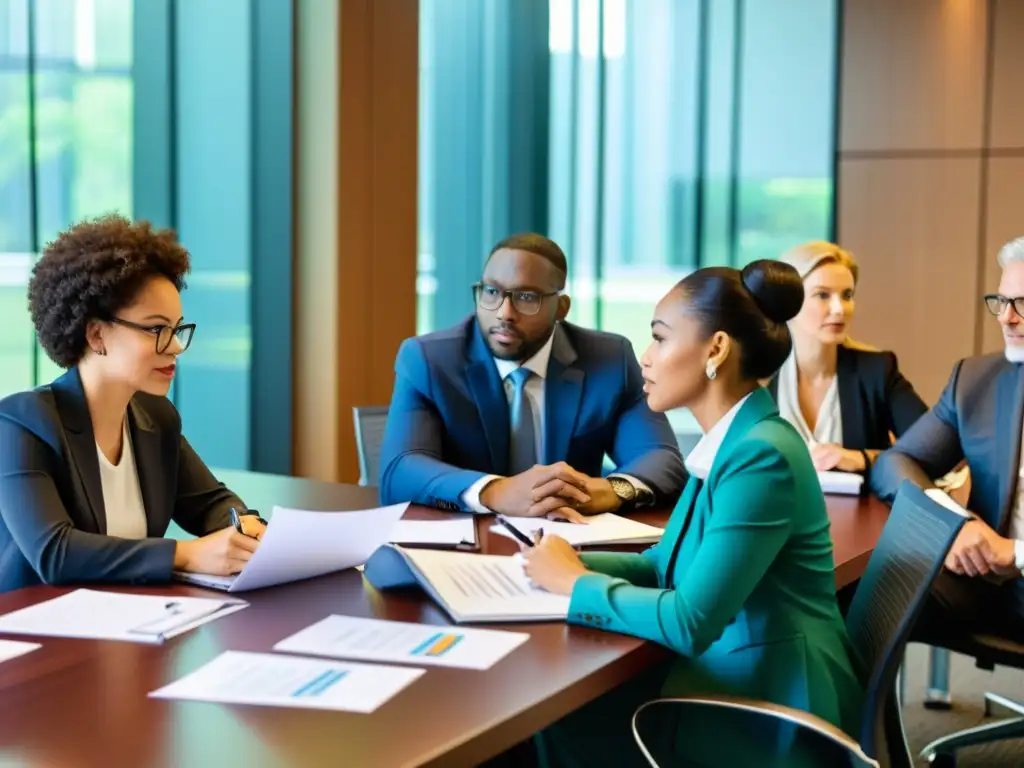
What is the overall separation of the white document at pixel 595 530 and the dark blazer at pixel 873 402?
50.1 inches

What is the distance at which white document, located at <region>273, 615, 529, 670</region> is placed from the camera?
1827 mm

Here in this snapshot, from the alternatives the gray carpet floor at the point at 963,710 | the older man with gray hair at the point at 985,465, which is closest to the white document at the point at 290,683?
the older man with gray hair at the point at 985,465

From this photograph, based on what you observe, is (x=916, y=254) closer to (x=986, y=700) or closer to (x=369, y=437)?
(x=986, y=700)

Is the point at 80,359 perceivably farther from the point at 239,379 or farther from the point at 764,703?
→ the point at 239,379

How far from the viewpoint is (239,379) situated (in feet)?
16.3

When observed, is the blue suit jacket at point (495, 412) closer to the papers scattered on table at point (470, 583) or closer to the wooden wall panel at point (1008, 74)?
the papers scattered on table at point (470, 583)

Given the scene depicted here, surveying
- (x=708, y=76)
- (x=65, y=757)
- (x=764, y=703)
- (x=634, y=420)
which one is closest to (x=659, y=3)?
(x=708, y=76)

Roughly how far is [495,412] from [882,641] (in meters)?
1.44

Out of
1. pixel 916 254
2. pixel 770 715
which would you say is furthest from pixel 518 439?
pixel 916 254

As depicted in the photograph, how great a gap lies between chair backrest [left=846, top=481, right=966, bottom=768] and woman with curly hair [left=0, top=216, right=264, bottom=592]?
1.12 metres

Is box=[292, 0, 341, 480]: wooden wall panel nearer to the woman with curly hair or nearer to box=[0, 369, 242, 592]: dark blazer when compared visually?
the woman with curly hair

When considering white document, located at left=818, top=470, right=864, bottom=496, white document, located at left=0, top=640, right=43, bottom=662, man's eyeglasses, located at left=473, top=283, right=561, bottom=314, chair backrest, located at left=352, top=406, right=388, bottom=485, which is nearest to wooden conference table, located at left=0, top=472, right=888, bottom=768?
white document, located at left=0, top=640, right=43, bottom=662

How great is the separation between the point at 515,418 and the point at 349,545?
112cm

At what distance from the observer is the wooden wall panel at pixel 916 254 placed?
728cm
